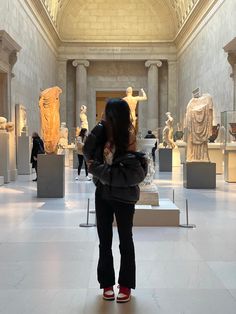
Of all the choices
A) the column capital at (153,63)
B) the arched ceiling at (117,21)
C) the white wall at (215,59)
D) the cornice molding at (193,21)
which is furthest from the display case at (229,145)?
the arched ceiling at (117,21)

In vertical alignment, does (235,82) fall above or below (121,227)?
above

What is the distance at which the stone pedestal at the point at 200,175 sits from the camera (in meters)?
13.7

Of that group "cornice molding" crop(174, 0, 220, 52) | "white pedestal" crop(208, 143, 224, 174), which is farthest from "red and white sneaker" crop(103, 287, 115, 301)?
"cornice molding" crop(174, 0, 220, 52)

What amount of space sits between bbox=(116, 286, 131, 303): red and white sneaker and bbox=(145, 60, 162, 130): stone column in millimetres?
31719

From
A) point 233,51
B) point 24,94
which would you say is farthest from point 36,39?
point 233,51

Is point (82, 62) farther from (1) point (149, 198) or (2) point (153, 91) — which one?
(1) point (149, 198)

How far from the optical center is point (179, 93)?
35.7 meters

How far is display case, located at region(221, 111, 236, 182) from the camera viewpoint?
51.2ft

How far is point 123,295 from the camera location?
4121 mm

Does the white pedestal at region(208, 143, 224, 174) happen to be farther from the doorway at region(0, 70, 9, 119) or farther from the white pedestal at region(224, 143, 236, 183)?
the doorway at region(0, 70, 9, 119)

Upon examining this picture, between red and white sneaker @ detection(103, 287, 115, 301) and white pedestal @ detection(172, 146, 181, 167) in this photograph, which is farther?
white pedestal @ detection(172, 146, 181, 167)

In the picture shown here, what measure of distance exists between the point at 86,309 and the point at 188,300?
2.93 feet

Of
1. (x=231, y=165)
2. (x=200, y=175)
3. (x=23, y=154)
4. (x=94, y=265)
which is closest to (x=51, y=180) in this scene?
(x=200, y=175)

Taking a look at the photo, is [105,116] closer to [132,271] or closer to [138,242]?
[132,271]
